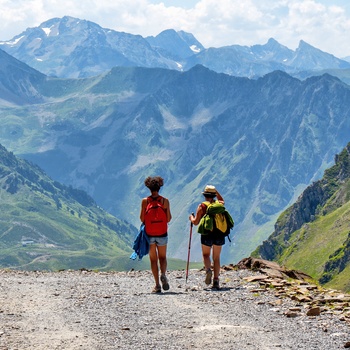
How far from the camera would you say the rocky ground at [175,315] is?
2155 centimetres

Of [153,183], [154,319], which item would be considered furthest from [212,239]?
Result: [154,319]

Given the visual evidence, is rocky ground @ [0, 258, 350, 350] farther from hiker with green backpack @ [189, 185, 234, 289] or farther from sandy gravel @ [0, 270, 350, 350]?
hiker with green backpack @ [189, 185, 234, 289]

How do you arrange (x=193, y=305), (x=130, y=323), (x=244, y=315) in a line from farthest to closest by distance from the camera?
(x=193, y=305)
(x=244, y=315)
(x=130, y=323)

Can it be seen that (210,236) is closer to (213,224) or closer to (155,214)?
(213,224)

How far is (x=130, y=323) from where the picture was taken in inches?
973

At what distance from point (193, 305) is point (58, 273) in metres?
17.2

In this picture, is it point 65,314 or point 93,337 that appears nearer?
point 93,337

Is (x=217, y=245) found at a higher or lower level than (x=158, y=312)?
higher

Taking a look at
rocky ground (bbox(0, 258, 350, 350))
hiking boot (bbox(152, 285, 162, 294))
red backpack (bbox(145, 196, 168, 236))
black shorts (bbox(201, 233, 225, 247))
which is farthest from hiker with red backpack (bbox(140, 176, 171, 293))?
rocky ground (bbox(0, 258, 350, 350))

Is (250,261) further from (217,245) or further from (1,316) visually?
(1,316)

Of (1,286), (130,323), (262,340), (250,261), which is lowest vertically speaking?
(262,340)

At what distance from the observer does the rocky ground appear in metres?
21.5

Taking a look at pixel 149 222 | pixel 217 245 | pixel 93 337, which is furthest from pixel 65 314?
pixel 217 245

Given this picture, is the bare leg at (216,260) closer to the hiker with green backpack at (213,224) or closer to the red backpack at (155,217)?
the hiker with green backpack at (213,224)
